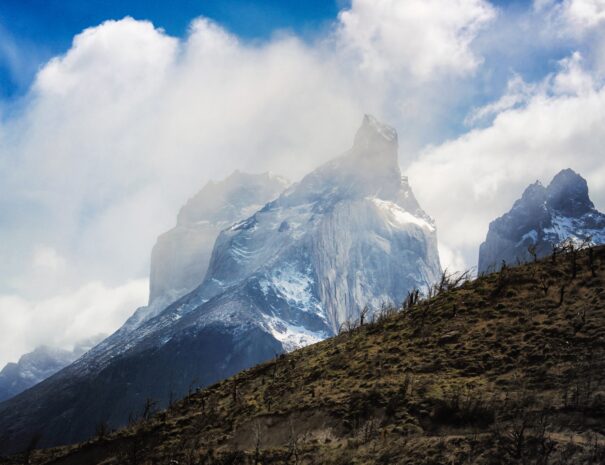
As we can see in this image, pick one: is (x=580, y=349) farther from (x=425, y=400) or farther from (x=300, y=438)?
(x=300, y=438)

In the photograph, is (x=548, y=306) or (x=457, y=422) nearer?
(x=457, y=422)

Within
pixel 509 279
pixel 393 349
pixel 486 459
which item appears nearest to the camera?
pixel 486 459

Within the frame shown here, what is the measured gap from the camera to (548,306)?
97.7ft

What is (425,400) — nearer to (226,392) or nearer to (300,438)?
(300,438)

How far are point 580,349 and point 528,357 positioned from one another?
6.96 feet

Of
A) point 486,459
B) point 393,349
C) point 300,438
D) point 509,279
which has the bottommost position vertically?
point 486,459

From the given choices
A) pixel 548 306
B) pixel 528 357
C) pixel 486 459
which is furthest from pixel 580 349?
pixel 486 459

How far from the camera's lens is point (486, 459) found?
Result: 19.1 metres

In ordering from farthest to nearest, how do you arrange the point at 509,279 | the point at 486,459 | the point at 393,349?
the point at 509,279, the point at 393,349, the point at 486,459

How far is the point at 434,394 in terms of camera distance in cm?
2461

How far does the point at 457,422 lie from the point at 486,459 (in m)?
3.38

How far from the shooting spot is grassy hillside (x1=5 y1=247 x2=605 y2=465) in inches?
807

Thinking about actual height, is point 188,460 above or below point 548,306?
below

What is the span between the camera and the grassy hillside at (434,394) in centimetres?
2050
